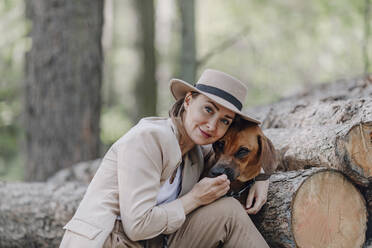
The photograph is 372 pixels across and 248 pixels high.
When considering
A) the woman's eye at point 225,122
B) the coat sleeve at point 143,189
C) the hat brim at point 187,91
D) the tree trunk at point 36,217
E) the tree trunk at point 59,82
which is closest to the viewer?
the coat sleeve at point 143,189

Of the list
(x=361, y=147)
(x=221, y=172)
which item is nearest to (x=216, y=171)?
(x=221, y=172)

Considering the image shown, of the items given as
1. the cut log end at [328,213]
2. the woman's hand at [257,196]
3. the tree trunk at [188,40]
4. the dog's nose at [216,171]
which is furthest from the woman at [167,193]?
the tree trunk at [188,40]

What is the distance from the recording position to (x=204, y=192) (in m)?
2.64

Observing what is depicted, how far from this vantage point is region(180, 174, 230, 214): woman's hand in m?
2.64

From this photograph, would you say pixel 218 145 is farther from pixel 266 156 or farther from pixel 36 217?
pixel 36 217

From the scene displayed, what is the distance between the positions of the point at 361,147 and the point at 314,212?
1.74 feet

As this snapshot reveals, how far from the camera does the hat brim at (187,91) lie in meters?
2.63

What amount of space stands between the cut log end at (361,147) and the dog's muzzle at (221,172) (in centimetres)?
78

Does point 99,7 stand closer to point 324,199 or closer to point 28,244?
point 28,244

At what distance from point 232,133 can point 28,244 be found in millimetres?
2293

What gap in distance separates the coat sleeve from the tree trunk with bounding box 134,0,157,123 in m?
6.81

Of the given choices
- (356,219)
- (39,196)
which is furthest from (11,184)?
(356,219)

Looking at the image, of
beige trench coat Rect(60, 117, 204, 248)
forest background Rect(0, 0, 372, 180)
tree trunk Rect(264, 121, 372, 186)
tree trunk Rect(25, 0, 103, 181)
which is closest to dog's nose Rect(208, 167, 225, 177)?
beige trench coat Rect(60, 117, 204, 248)

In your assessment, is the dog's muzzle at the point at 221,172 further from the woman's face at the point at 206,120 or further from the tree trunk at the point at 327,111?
the tree trunk at the point at 327,111
